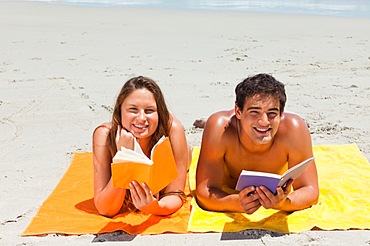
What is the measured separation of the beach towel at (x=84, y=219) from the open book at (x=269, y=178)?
0.56 m

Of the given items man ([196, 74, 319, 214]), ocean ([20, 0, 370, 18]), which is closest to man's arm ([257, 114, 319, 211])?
man ([196, 74, 319, 214])

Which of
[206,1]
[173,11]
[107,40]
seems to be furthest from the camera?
[206,1]

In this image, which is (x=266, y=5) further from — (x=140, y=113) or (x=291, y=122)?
(x=140, y=113)

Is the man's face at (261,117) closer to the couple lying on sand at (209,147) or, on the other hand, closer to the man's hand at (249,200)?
the couple lying on sand at (209,147)

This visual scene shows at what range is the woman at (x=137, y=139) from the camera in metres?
3.82

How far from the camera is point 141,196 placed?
362 cm

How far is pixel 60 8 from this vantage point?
17500mm

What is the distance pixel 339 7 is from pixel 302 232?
16.9 meters

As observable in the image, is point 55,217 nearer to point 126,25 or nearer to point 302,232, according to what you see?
point 302,232

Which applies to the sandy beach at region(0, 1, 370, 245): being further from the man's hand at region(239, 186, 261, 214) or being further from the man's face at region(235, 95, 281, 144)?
the man's face at region(235, 95, 281, 144)

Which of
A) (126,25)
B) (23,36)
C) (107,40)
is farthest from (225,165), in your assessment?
(126,25)

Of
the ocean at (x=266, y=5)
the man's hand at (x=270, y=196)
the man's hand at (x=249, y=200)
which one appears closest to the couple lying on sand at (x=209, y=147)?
the man's hand at (x=249, y=200)

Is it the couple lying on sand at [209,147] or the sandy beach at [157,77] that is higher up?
the couple lying on sand at [209,147]

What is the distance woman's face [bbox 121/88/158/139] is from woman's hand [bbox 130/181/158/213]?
1.26 feet
